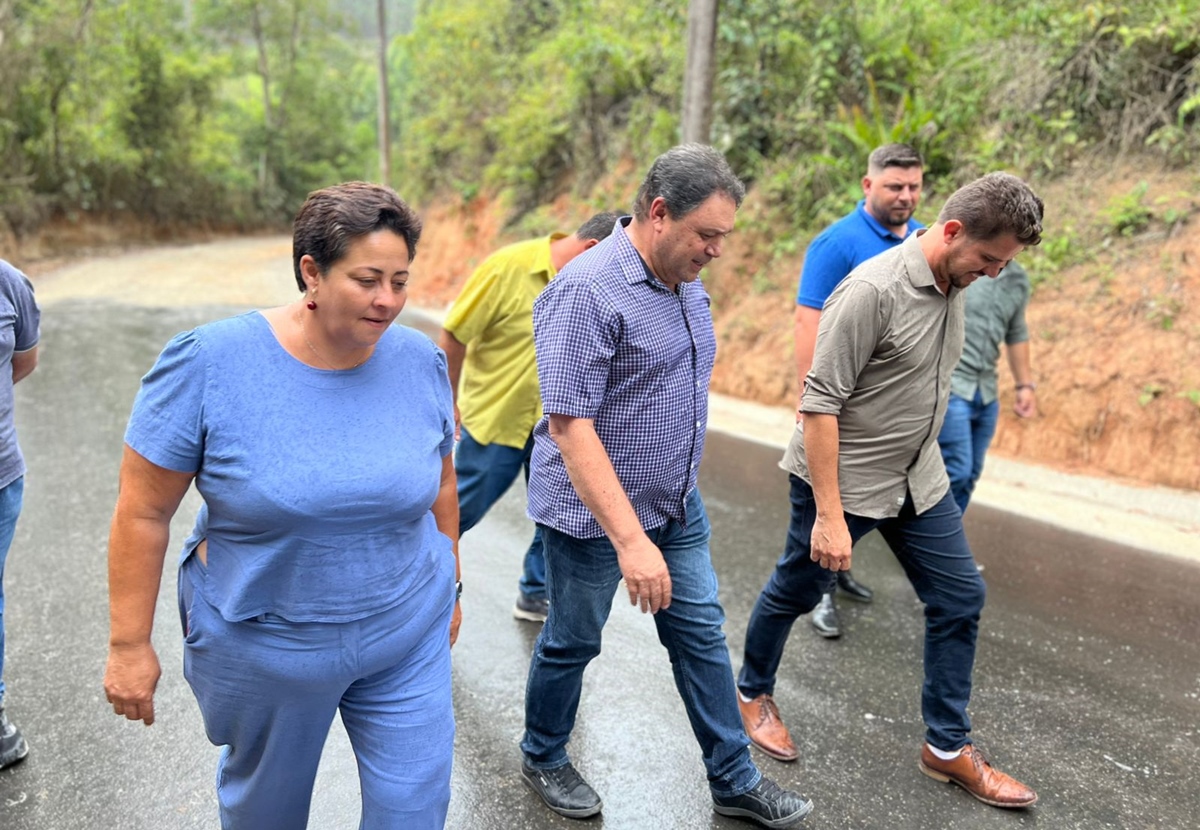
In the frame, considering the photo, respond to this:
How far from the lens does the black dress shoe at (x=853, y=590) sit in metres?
4.56

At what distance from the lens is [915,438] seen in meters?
2.98

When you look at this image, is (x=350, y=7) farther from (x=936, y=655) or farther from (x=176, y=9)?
(x=936, y=655)

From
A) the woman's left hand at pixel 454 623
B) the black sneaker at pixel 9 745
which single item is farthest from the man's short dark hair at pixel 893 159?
the black sneaker at pixel 9 745

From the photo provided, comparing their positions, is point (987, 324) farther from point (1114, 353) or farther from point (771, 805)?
point (1114, 353)

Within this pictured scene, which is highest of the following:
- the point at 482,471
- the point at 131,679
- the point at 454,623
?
the point at 131,679

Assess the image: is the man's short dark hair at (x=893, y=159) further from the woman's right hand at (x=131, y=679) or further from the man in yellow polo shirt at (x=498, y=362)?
the woman's right hand at (x=131, y=679)

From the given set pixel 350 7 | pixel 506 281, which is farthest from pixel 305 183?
pixel 506 281

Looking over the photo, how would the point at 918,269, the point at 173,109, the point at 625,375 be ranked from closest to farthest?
the point at 625,375
the point at 918,269
the point at 173,109

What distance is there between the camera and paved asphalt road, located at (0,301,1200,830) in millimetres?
2930

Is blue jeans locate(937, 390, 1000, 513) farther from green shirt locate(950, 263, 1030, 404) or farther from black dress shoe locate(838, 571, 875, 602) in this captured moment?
black dress shoe locate(838, 571, 875, 602)

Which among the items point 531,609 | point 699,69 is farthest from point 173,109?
point 531,609

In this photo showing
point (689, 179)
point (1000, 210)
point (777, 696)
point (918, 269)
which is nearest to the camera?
point (689, 179)

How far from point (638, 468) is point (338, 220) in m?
1.12

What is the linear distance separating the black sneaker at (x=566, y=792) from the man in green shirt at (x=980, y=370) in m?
2.50
